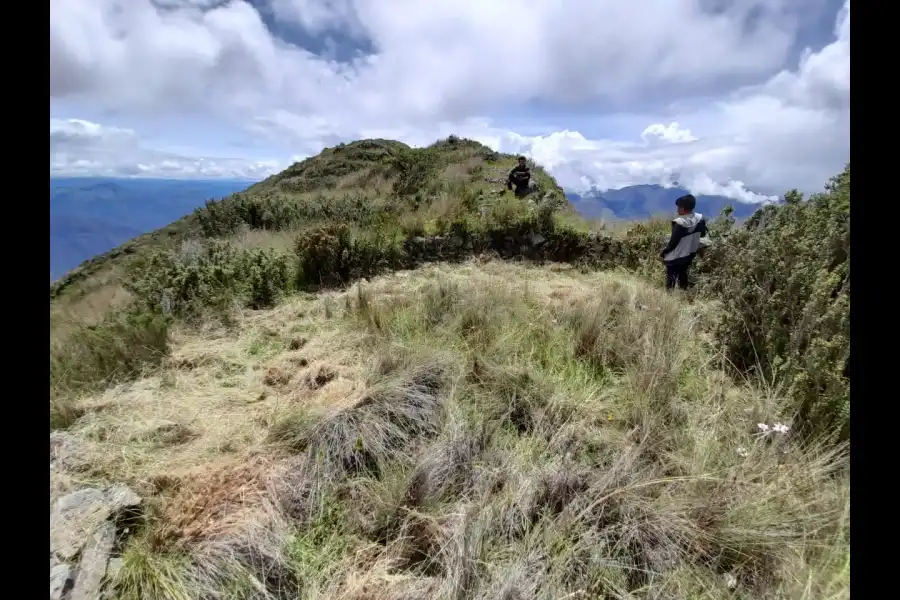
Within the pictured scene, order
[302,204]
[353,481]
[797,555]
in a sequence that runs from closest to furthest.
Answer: [797,555] → [353,481] → [302,204]

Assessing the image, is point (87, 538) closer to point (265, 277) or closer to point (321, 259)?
point (265, 277)

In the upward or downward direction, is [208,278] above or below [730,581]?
above

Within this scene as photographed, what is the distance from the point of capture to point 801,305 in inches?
130

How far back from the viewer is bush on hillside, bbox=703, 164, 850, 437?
271 cm

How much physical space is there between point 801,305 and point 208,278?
5860mm

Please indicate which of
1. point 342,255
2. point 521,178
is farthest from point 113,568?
point 521,178

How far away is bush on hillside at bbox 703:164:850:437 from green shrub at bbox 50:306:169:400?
391 centimetres

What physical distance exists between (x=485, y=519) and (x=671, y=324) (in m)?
2.72

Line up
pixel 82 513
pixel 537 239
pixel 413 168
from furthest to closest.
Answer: pixel 413 168
pixel 537 239
pixel 82 513

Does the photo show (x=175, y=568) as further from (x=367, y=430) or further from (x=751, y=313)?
(x=751, y=313)

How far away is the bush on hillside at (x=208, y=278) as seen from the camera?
15.2 feet
